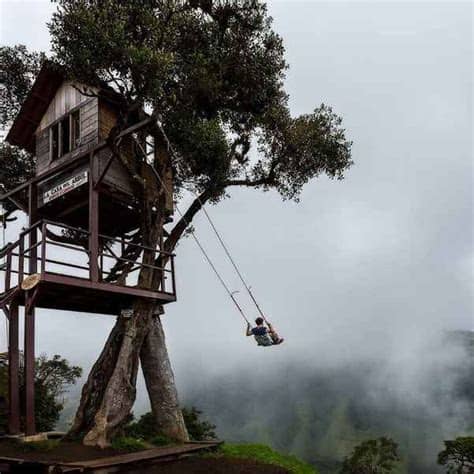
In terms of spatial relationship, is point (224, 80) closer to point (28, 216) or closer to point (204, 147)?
point (204, 147)

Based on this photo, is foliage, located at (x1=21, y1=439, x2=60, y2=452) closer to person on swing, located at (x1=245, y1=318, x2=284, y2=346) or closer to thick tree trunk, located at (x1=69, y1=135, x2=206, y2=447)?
thick tree trunk, located at (x1=69, y1=135, x2=206, y2=447)

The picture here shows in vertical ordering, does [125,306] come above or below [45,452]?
above

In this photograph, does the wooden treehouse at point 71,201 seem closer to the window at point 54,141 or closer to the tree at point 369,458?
the window at point 54,141

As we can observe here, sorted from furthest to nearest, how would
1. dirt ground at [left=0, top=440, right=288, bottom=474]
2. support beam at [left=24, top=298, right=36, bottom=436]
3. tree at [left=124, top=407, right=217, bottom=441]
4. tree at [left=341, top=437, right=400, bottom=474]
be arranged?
tree at [left=341, top=437, right=400, bottom=474] < tree at [left=124, top=407, right=217, bottom=441] < support beam at [left=24, top=298, right=36, bottom=436] < dirt ground at [left=0, top=440, right=288, bottom=474]

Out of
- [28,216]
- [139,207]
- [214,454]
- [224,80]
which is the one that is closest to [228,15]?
[224,80]

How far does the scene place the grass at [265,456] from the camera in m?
18.0

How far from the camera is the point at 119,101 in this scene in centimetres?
2066

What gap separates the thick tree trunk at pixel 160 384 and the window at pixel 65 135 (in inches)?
272

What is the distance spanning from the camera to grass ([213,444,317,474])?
1802 cm

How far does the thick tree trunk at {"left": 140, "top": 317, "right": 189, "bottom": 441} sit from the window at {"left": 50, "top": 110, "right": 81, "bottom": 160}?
6900mm

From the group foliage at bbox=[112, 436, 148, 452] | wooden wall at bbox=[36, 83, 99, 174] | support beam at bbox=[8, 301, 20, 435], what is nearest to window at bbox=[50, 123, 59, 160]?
wooden wall at bbox=[36, 83, 99, 174]

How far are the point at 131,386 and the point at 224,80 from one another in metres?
11.3

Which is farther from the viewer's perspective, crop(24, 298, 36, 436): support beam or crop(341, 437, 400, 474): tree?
crop(341, 437, 400, 474): tree

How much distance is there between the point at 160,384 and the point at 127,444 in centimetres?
291
